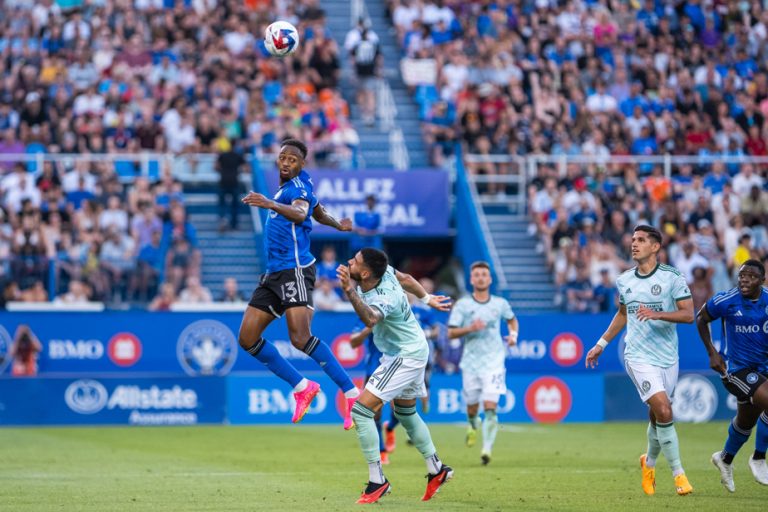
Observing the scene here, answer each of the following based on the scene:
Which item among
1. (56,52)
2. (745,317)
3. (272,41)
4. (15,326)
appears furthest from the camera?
(56,52)

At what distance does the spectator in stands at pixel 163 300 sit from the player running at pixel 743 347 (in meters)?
14.7

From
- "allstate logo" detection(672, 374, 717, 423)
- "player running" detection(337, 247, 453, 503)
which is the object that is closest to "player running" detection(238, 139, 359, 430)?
"player running" detection(337, 247, 453, 503)

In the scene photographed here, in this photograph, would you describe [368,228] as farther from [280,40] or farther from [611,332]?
[611,332]

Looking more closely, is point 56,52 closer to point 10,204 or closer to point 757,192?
point 10,204

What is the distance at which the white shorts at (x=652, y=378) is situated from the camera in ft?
43.0

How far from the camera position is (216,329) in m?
26.1

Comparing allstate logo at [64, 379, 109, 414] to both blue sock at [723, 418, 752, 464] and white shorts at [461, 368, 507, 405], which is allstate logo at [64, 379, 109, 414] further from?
blue sock at [723, 418, 752, 464]

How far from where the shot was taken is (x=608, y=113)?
107 feet

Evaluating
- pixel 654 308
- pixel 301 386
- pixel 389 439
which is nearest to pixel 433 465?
pixel 301 386

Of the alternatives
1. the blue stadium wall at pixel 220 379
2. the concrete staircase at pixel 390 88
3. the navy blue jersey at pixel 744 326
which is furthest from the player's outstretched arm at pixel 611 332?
the concrete staircase at pixel 390 88

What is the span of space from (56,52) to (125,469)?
673 inches

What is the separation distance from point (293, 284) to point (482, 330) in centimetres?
473

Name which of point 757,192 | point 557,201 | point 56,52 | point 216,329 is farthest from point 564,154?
point 56,52

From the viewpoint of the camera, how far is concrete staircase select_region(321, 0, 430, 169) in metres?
31.2
